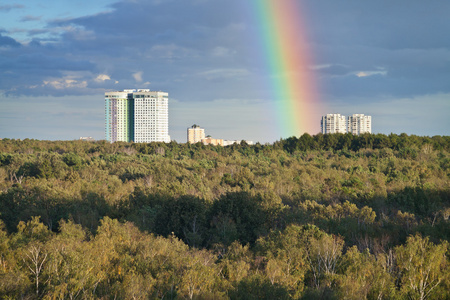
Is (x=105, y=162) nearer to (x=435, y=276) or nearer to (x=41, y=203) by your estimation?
(x=41, y=203)

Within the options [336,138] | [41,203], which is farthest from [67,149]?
[41,203]

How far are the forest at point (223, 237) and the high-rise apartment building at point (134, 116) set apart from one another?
9101 centimetres

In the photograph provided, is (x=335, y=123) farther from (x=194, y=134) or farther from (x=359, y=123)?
(x=194, y=134)

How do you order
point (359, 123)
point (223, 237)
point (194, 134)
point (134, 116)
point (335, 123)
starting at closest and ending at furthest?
point (223, 237) → point (359, 123) → point (335, 123) → point (134, 116) → point (194, 134)

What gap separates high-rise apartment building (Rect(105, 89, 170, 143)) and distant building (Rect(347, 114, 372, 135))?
59.5 m

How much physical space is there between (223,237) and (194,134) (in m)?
137

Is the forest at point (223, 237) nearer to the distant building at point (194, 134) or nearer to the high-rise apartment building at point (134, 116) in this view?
the high-rise apartment building at point (134, 116)

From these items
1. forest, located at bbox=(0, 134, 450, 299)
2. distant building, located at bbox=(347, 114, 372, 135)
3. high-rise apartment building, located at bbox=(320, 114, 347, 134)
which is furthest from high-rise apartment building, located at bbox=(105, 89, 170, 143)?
forest, located at bbox=(0, 134, 450, 299)

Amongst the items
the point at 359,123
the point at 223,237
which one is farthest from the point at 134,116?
the point at 223,237

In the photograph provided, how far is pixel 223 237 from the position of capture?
27.0m

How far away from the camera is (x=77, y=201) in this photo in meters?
35.7

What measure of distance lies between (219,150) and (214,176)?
37.2m

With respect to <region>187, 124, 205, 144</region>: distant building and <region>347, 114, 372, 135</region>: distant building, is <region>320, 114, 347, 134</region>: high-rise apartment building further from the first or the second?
<region>187, 124, 205, 144</region>: distant building

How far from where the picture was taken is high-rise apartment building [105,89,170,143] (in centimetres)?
14975
